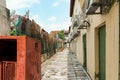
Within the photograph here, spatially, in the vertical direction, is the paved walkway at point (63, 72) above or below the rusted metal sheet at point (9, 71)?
below

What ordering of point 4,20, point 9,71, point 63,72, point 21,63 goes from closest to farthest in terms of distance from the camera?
point 21,63 < point 9,71 < point 4,20 < point 63,72

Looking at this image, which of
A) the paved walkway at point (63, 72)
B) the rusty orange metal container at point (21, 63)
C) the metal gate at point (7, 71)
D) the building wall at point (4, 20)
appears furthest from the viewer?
the paved walkway at point (63, 72)

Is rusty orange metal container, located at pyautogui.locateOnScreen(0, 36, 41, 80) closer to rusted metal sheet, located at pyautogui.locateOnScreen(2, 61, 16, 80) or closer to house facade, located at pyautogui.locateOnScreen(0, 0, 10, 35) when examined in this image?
rusted metal sheet, located at pyautogui.locateOnScreen(2, 61, 16, 80)

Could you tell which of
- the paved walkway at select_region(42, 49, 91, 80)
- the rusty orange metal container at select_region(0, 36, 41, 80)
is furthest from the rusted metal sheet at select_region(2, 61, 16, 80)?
the paved walkway at select_region(42, 49, 91, 80)

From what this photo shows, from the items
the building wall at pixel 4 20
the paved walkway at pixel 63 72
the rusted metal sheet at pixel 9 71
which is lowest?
the paved walkway at pixel 63 72

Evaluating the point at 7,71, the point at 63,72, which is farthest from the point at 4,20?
the point at 63,72

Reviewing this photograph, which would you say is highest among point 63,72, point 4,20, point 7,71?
point 4,20

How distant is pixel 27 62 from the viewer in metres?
1.89

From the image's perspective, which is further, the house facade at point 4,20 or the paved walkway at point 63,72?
the paved walkway at point 63,72

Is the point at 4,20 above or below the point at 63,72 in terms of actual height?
above

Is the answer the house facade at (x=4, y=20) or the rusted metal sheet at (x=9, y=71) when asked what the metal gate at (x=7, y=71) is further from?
the house facade at (x=4, y=20)

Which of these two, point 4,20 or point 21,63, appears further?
point 4,20

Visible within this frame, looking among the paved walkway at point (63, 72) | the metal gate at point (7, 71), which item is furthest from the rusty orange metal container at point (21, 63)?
the paved walkway at point (63, 72)

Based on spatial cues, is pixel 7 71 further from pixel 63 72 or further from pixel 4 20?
pixel 63 72
